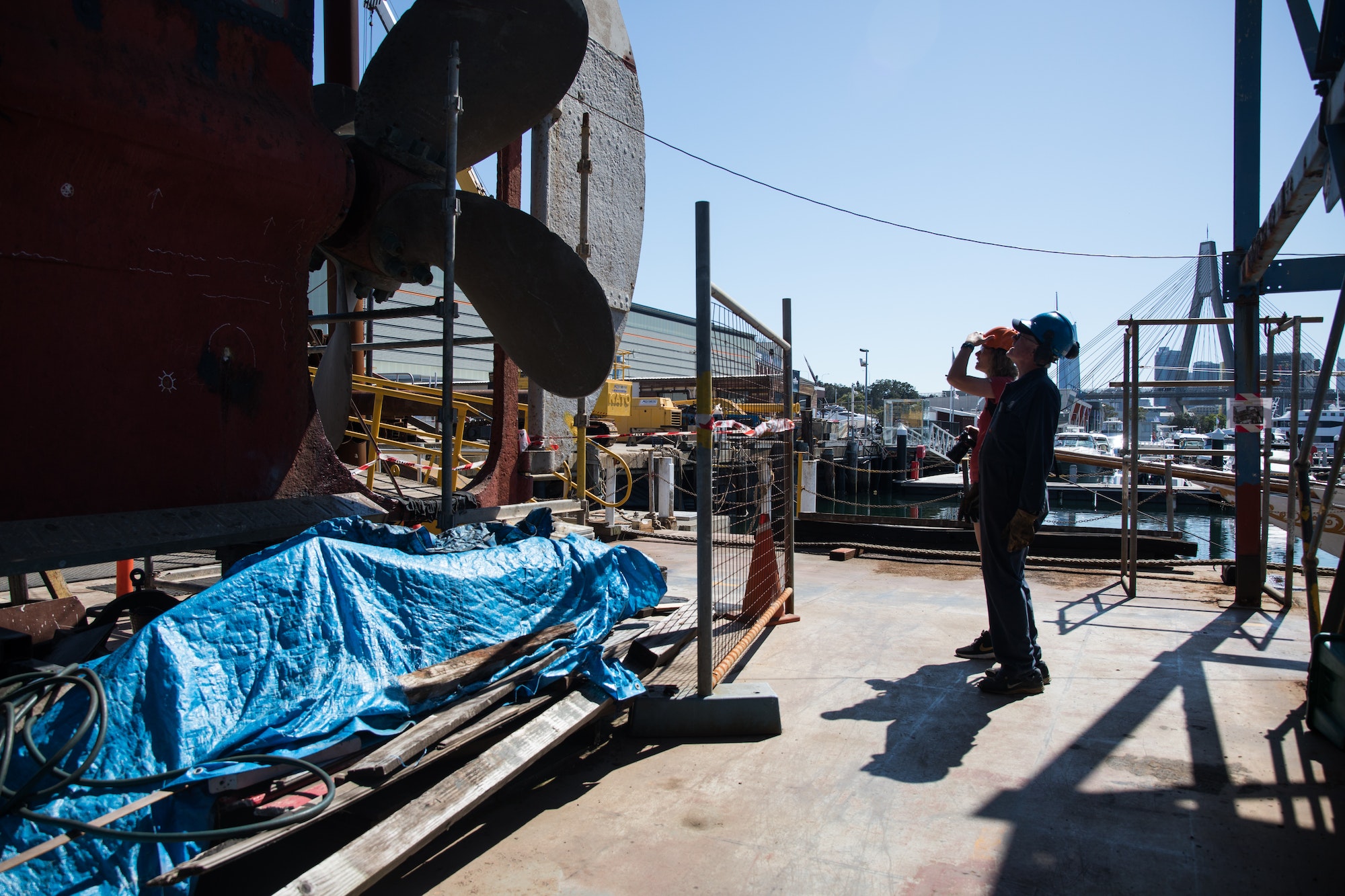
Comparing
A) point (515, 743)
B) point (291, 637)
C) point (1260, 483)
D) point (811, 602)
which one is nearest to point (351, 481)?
point (291, 637)

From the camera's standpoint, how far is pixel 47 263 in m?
2.96

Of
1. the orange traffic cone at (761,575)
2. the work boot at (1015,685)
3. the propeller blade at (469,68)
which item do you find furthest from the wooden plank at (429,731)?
the propeller blade at (469,68)

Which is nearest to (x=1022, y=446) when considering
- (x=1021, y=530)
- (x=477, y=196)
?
(x=1021, y=530)

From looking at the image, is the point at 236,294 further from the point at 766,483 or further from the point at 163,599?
the point at 766,483

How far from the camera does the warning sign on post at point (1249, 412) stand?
5.89 meters

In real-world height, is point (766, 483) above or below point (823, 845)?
above

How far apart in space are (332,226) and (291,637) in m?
2.26

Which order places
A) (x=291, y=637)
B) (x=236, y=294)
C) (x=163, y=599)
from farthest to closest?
(x=236, y=294)
(x=163, y=599)
(x=291, y=637)

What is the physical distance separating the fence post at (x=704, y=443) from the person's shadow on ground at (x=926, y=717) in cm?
71

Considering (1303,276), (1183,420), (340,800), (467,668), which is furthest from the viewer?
(1183,420)

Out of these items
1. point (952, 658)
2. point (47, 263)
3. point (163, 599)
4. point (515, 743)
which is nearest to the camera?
point (515, 743)

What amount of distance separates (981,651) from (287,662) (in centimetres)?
366

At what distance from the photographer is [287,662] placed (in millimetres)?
2459

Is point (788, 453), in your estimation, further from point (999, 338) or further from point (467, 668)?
point (467, 668)
